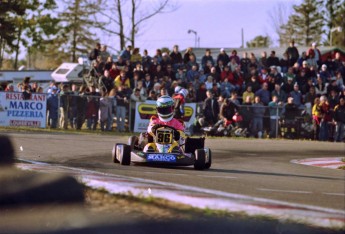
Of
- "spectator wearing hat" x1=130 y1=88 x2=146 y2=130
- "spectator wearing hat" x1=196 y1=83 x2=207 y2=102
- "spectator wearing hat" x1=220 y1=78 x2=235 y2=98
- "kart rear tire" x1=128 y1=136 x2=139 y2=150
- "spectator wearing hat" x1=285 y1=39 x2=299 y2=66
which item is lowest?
"kart rear tire" x1=128 y1=136 x2=139 y2=150

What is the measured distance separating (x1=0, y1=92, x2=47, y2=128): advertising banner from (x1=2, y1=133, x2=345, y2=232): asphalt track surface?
2583 mm

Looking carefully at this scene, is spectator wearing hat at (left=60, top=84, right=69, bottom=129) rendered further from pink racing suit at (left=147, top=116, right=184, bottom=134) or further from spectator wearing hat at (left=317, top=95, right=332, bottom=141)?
pink racing suit at (left=147, top=116, right=184, bottom=134)

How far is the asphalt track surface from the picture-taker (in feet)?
30.6

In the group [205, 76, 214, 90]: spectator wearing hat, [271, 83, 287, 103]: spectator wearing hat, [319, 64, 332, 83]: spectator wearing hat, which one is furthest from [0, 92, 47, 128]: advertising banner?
[319, 64, 332, 83]: spectator wearing hat

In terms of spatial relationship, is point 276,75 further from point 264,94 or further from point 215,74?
point 215,74

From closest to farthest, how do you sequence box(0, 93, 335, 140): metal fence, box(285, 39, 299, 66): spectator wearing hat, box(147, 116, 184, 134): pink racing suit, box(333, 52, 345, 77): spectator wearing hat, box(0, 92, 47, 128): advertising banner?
box(147, 116, 184, 134): pink racing suit, box(0, 92, 47, 128): advertising banner, box(0, 93, 335, 140): metal fence, box(285, 39, 299, 66): spectator wearing hat, box(333, 52, 345, 77): spectator wearing hat

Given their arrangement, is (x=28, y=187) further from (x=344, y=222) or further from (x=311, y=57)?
(x=311, y=57)

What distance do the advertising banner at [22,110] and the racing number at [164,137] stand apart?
9.40 m

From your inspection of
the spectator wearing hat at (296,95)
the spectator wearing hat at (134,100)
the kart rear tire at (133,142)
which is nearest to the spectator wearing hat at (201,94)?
the spectator wearing hat at (134,100)

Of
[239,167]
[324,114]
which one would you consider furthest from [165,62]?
[239,167]

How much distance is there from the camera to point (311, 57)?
1101 inches

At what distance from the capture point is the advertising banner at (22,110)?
2105cm

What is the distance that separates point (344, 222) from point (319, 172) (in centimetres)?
672

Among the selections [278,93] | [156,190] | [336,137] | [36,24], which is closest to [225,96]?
[278,93]
